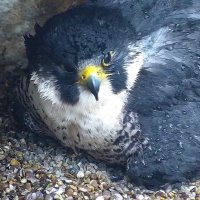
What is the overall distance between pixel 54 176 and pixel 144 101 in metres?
0.62

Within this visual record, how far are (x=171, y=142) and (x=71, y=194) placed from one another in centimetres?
58

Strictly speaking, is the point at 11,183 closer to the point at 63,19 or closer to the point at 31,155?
the point at 31,155

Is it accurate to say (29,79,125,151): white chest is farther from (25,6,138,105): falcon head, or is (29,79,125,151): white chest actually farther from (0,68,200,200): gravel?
(0,68,200,200): gravel


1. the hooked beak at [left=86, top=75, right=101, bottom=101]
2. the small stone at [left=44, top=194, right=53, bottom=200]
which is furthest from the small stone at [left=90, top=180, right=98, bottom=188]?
Answer: the hooked beak at [left=86, top=75, right=101, bottom=101]

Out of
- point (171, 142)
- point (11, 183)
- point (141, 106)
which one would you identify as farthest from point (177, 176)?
point (11, 183)

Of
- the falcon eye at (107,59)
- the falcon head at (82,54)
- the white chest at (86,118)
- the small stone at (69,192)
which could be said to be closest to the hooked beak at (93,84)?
the falcon head at (82,54)

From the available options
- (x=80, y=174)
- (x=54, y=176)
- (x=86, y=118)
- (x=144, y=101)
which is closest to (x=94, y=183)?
(x=80, y=174)

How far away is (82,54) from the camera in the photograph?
3328 millimetres

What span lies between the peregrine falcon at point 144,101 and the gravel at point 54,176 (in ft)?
0.33

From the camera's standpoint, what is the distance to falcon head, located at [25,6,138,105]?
334 cm

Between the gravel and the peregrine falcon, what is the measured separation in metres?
0.10

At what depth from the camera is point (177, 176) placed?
3742mm

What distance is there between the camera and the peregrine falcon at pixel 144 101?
3605mm

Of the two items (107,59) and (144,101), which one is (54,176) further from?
(107,59)
